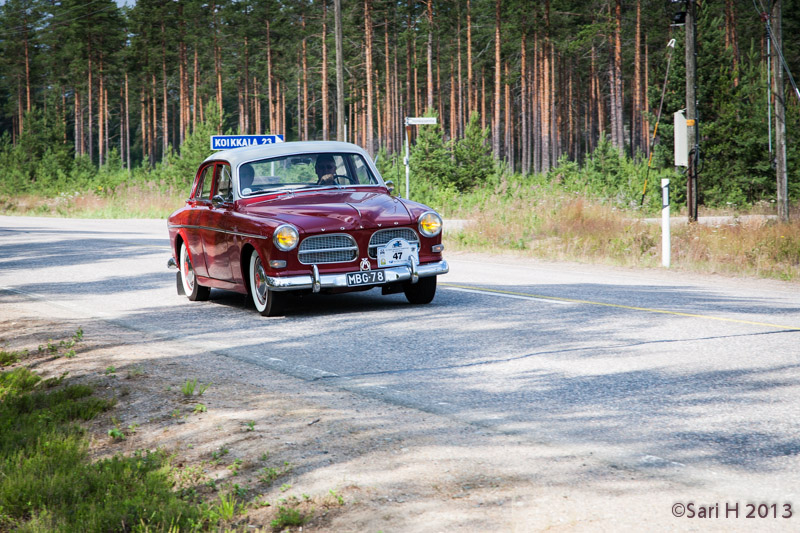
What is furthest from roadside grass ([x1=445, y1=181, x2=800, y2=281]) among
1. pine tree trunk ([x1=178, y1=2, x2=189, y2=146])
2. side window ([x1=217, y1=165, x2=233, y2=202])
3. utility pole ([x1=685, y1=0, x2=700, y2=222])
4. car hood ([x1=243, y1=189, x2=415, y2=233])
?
pine tree trunk ([x1=178, y1=2, x2=189, y2=146])

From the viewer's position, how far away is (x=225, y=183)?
10.2 metres

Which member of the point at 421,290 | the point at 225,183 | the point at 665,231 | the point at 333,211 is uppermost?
the point at 225,183

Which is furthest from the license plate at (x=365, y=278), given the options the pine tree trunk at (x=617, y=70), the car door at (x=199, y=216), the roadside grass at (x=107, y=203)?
the pine tree trunk at (x=617, y=70)

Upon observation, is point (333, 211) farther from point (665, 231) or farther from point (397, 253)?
point (665, 231)

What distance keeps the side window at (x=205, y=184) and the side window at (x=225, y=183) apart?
9.6 inches

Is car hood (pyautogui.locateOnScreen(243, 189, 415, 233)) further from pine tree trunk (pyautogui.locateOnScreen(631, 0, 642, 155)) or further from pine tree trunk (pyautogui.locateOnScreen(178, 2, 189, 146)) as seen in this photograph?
pine tree trunk (pyautogui.locateOnScreen(178, 2, 189, 146))

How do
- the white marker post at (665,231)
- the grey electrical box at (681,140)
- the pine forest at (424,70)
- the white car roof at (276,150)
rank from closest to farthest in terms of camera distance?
the white car roof at (276,150), the white marker post at (665,231), the grey electrical box at (681,140), the pine forest at (424,70)

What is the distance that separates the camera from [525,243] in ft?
60.2

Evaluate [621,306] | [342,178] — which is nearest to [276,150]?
[342,178]

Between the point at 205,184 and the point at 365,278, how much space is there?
3044mm

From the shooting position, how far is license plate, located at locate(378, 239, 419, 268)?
359 inches

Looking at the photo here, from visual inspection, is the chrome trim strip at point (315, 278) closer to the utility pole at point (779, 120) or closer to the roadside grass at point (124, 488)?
the roadside grass at point (124, 488)

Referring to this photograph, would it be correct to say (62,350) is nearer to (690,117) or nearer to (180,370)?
(180,370)

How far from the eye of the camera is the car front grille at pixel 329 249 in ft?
29.1
